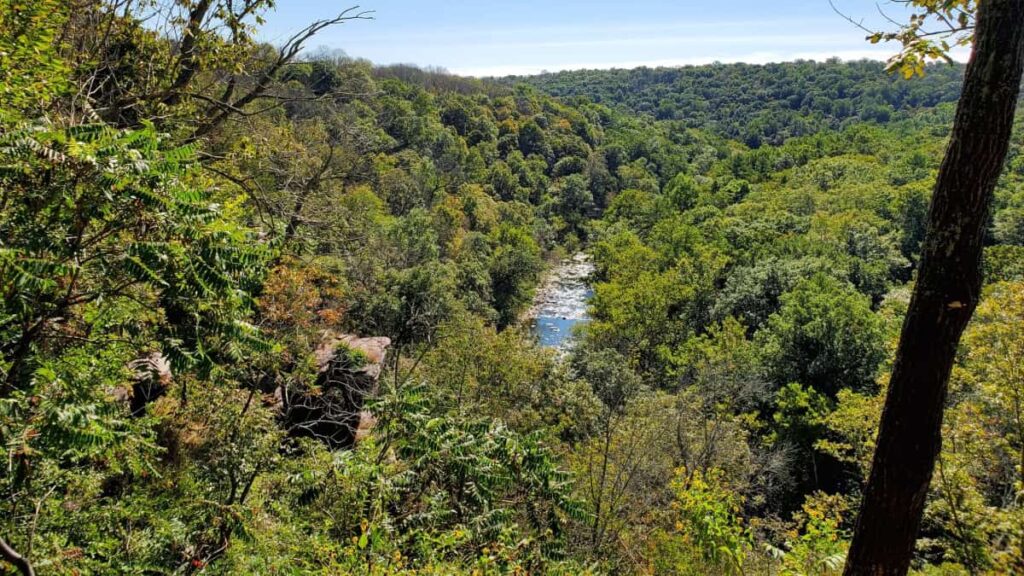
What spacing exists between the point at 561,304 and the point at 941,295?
1896 inches

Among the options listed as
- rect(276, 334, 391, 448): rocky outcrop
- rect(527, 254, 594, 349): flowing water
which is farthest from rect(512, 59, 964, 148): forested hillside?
rect(276, 334, 391, 448): rocky outcrop

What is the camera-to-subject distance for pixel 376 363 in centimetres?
1803

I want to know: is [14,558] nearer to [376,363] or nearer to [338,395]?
[338,395]

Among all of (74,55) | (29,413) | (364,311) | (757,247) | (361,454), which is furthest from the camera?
(757,247)

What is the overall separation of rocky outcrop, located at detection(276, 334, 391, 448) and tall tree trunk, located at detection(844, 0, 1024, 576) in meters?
14.3

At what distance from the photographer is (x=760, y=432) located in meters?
24.7

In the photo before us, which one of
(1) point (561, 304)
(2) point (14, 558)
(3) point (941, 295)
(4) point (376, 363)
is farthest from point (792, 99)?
(2) point (14, 558)

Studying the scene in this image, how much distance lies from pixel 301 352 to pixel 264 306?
1.66m

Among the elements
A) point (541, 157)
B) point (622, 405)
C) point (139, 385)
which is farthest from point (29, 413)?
point (541, 157)

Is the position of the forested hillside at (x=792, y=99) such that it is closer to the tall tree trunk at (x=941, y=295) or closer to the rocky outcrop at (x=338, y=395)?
the rocky outcrop at (x=338, y=395)

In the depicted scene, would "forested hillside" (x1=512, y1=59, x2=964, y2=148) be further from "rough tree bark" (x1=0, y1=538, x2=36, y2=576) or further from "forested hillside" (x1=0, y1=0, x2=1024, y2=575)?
"rough tree bark" (x1=0, y1=538, x2=36, y2=576)

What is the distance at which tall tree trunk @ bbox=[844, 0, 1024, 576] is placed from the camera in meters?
2.86

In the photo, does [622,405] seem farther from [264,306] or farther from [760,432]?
[264,306]

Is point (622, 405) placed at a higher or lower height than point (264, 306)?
lower
